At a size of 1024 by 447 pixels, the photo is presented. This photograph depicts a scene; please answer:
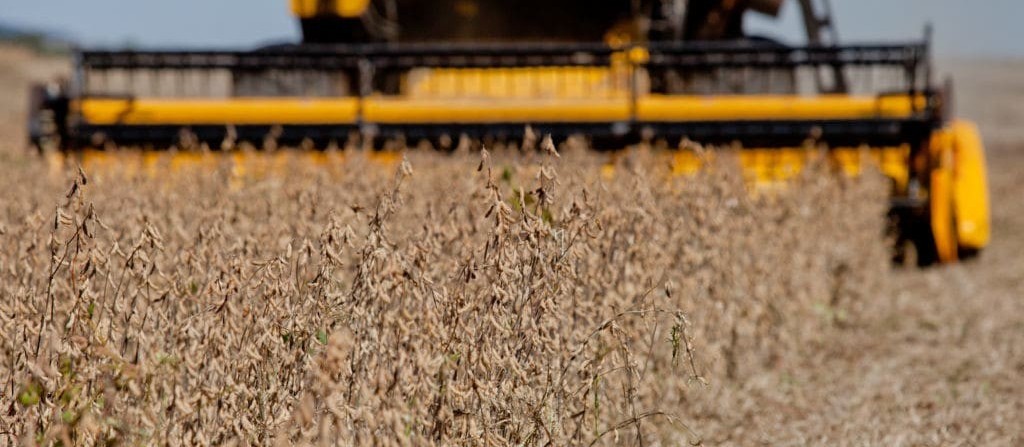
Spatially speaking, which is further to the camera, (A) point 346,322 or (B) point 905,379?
(B) point 905,379

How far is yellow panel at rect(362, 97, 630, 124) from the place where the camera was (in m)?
7.59

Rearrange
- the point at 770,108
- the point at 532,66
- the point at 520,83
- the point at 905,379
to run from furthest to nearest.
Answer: the point at 520,83, the point at 770,108, the point at 532,66, the point at 905,379

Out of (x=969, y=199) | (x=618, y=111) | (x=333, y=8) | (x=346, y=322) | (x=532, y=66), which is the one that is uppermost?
(x=333, y=8)

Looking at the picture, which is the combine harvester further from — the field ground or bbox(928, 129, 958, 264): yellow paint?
the field ground

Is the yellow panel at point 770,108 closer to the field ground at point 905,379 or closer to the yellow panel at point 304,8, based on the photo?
the field ground at point 905,379

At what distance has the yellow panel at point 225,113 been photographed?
7.63 meters

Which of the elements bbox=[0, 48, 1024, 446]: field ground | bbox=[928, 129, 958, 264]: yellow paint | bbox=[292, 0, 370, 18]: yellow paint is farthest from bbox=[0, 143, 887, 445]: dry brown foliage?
bbox=[292, 0, 370, 18]: yellow paint

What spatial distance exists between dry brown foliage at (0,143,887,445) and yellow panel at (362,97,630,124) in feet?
9.28

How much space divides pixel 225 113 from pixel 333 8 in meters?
1.69

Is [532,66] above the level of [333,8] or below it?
below

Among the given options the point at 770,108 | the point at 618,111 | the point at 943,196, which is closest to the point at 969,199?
the point at 943,196

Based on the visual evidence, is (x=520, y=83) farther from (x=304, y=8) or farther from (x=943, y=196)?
(x=943, y=196)

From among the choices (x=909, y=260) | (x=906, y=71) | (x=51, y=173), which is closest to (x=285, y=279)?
(x=51, y=173)

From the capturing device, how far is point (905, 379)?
17.2 ft
